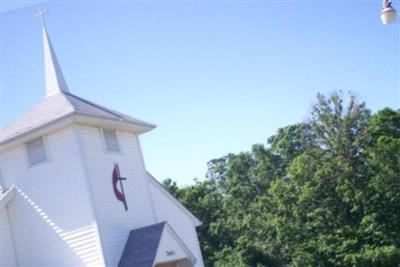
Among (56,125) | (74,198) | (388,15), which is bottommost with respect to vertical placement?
(74,198)

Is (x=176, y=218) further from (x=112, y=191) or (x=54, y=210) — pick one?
(x=54, y=210)

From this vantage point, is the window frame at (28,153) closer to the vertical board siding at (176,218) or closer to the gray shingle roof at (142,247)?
the gray shingle roof at (142,247)

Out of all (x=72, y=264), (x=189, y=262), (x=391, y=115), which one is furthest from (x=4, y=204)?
(x=391, y=115)

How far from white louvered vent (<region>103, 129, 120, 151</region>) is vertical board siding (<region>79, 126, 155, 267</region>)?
0.73 feet

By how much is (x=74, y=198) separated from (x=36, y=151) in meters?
2.22

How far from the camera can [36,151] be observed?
59.6 ft

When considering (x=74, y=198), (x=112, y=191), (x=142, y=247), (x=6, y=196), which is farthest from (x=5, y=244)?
(x=142, y=247)

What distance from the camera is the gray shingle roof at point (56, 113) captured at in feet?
58.7

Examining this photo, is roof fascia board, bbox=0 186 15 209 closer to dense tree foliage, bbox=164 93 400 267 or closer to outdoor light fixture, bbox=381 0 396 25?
outdoor light fixture, bbox=381 0 396 25

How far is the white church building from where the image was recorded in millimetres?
17125

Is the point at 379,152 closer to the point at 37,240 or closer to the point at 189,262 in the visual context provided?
the point at 189,262

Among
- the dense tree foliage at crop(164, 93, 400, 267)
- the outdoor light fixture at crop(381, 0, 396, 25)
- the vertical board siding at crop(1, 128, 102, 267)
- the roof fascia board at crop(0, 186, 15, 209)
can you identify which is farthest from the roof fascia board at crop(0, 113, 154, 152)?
the dense tree foliage at crop(164, 93, 400, 267)

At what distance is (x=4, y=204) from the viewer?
59.2 feet

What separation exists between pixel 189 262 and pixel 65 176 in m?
5.23
